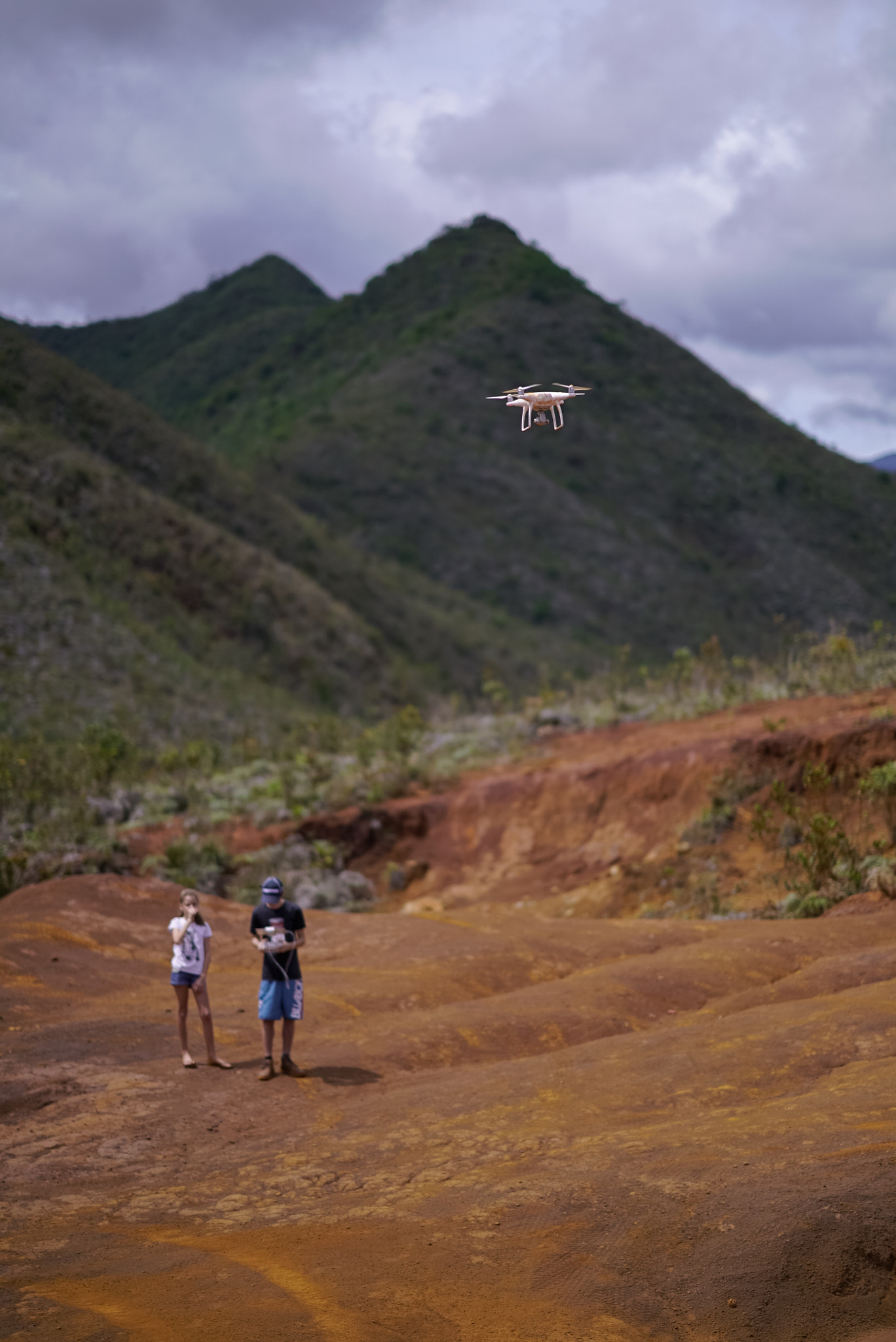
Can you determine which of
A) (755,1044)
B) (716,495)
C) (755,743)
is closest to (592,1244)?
(755,1044)

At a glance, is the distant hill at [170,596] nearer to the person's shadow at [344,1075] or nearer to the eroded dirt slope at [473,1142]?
the eroded dirt slope at [473,1142]

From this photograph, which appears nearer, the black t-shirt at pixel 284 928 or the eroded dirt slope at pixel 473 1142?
the eroded dirt slope at pixel 473 1142

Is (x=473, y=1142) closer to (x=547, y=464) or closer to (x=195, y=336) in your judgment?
(x=547, y=464)

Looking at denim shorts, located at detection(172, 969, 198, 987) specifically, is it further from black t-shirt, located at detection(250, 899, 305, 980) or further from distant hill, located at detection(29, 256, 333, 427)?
distant hill, located at detection(29, 256, 333, 427)

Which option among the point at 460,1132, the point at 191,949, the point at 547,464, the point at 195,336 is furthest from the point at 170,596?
the point at 195,336

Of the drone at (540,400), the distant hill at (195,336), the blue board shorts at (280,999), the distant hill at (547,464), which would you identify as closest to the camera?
the drone at (540,400)

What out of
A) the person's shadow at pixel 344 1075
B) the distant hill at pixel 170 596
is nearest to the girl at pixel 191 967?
the person's shadow at pixel 344 1075

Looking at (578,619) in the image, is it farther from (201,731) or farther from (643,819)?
(643,819)

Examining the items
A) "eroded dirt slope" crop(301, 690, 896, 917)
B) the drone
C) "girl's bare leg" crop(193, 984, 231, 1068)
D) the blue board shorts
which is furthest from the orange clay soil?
the drone
